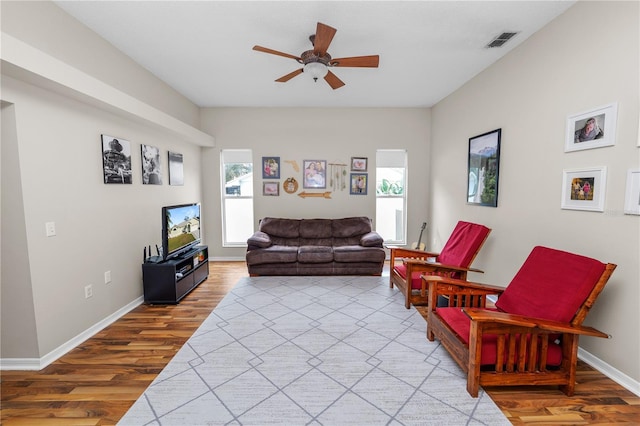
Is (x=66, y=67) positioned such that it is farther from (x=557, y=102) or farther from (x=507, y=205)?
(x=507, y=205)

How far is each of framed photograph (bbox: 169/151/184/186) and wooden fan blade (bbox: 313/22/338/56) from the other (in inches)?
111

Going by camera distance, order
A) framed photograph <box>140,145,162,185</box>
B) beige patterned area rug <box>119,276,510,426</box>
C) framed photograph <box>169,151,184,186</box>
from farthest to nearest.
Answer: framed photograph <box>169,151,184,186</box>
framed photograph <box>140,145,162,185</box>
beige patterned area rug <box>119,276,510,426</box>

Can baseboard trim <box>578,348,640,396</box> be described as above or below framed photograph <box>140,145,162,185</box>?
below

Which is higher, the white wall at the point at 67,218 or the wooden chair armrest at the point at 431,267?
the white wall at the point at 67,218

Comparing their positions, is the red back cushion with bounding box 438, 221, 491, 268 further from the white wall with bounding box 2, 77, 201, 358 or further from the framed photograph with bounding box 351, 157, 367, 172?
the white wall with bounding box 2, 77, 201, 358

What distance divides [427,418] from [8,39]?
349 centimetres

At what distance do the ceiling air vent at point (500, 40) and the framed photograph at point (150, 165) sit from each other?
4.14 m

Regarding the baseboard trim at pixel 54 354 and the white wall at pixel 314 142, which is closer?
the baseboard trim at pixel 54 354

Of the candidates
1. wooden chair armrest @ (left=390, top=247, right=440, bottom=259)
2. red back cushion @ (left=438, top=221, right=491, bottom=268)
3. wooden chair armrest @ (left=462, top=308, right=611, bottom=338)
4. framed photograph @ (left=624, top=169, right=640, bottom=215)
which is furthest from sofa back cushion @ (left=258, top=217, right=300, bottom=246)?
framed photograph @ (left=624, top=169, right=640, bottom=215)

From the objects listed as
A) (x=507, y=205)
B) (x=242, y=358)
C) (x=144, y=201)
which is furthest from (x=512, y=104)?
(x=144, y=201)

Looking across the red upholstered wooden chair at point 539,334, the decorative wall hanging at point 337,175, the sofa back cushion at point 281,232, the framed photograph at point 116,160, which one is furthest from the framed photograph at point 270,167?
the red upholstered wooden chair at point 539,334

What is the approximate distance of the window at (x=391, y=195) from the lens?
5.45m

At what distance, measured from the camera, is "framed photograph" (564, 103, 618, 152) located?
6.64 feet

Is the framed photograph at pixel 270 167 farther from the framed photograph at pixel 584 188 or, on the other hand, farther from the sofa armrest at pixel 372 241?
the framed photograph at pixel 584 188
